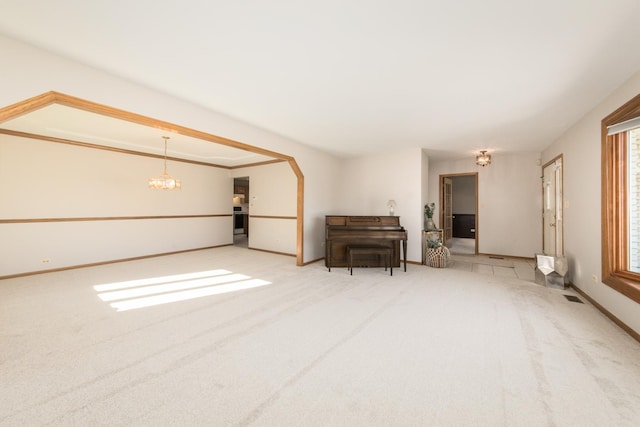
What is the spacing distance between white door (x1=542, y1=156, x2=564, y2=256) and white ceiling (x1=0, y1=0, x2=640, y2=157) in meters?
1.50

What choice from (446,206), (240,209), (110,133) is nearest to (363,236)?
(446,206)

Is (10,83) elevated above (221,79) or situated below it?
below

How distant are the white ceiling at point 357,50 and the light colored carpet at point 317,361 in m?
2.48

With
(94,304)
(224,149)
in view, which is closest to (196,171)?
(224,149)

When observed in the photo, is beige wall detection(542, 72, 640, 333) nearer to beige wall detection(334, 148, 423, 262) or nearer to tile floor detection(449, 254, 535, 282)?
tile floor detection(449, 254, 535, 282)

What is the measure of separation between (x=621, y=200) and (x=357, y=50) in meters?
3.24

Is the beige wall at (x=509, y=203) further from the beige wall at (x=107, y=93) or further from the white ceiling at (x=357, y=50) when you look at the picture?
the beige wall at (x=107, y=93)

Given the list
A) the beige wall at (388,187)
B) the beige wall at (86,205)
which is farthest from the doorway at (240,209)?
the beige wall at (388,187)

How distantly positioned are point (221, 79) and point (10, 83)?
158cm

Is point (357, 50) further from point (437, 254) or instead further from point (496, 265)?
point (496, 265)

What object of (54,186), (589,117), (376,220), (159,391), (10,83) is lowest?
(159,391)

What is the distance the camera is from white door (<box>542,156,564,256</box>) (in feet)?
14.1

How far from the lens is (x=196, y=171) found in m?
6.97

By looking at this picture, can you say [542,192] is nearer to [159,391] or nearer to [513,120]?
[513,120]
